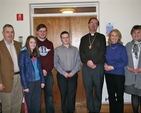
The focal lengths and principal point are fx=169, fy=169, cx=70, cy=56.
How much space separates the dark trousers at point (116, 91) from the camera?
2822mm

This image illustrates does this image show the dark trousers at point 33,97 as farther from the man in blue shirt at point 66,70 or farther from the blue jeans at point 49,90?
the man in blue shirt at point 66,70

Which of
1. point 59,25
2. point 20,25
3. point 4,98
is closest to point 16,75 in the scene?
point 4,98

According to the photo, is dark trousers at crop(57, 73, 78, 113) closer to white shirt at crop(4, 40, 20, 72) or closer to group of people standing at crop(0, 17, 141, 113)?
group of people standing at crop(0, 17, 141, 113)

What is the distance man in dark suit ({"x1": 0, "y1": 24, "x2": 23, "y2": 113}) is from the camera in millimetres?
2693

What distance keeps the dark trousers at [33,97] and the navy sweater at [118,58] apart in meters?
1.25

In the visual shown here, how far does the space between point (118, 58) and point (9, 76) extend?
1804mm

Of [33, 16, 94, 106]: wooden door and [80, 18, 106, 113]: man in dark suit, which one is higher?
[33, 16, 94, 106]: wooden door

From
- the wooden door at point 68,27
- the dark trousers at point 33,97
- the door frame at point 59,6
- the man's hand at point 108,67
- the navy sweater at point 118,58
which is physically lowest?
the dark trousers at point 33,97

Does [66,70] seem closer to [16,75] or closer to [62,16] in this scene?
[16,75]

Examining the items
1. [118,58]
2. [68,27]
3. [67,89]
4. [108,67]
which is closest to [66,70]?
[67,89]

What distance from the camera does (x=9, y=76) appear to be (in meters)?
2.70

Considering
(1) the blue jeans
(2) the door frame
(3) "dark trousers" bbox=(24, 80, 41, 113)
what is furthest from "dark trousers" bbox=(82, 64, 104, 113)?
(2) the door frame

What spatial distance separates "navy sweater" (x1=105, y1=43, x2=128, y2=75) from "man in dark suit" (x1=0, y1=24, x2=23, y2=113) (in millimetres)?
1597

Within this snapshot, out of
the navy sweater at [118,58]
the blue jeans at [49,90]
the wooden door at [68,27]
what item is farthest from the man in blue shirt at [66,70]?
the wooden door at [68,27]
